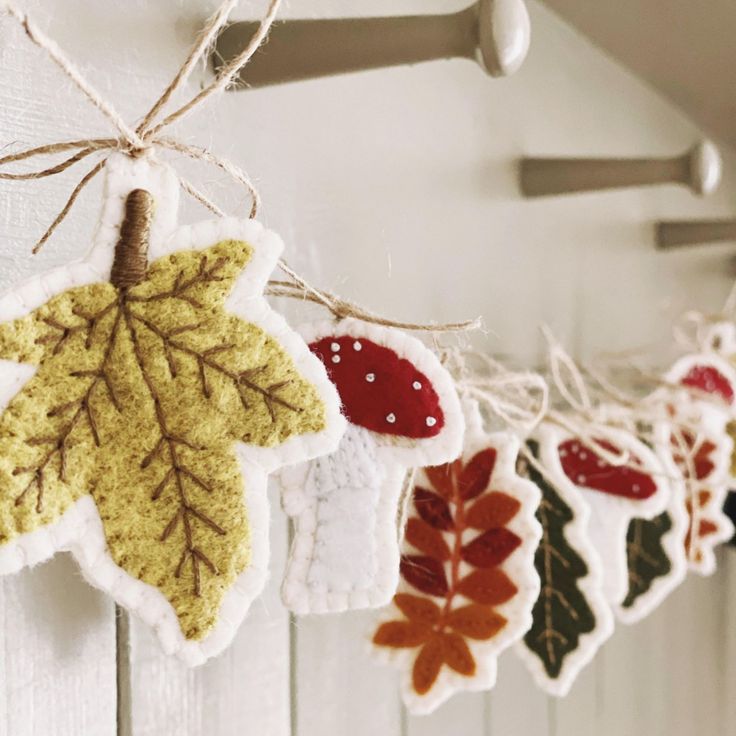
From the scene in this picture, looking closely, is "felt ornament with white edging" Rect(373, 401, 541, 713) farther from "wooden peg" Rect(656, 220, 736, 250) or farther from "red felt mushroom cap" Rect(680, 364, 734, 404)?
"wooden peg" Rect(656, 220, 736, 250)

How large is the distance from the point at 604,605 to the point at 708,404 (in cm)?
23

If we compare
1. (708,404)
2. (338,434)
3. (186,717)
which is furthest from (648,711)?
(338,434)

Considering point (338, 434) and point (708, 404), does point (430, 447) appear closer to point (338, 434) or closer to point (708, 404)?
point (338, 434)

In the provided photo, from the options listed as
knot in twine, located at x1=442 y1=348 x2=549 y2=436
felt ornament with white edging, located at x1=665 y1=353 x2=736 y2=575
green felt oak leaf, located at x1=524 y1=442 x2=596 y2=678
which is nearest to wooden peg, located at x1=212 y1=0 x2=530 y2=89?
knot in twine, located at x1=442 y1=348 x2=549 y2=436

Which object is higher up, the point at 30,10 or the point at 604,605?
the point at 30,10

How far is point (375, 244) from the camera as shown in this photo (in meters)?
0.51

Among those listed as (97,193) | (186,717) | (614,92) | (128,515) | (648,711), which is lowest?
(648,711)

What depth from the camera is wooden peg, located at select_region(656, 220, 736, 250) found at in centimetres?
85

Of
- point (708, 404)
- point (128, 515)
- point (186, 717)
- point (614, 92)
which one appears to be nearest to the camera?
point (128, 515)

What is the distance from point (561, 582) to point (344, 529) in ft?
0.77

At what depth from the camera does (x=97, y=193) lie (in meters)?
0.35

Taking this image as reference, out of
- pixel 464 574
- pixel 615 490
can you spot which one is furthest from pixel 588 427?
pixel 464 574

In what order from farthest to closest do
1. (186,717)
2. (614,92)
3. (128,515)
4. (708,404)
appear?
(614,92), (708,404), (186,717), (128,515)

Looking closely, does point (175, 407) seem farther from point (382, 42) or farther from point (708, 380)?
point (708, 380)
